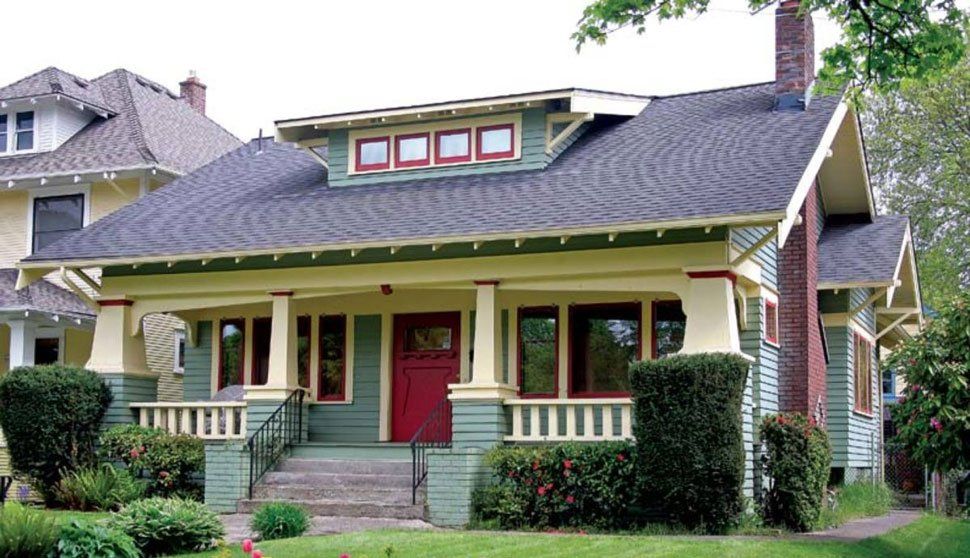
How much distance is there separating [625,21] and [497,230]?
146 inches

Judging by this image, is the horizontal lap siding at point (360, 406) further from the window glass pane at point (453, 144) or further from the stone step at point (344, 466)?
the window glass pane at point (453, 144)

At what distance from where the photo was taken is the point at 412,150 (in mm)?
19469

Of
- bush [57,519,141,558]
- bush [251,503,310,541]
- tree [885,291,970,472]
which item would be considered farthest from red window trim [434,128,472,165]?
bush [57,519,141,558]

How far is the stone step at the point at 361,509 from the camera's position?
51.4ft

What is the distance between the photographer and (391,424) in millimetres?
19344

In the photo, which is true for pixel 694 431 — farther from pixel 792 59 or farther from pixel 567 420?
pixel 792 59

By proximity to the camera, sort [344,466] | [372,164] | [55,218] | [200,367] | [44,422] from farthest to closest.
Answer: [55,218]
[200,367]
[372,164]
[44,422]
[344,466]

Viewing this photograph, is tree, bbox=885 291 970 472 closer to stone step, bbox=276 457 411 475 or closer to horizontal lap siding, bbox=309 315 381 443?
stone step, bbox=276 457 411 475

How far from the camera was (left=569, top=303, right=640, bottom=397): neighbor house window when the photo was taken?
1753 cm

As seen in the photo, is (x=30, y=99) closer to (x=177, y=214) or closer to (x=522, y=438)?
(x=177, y=214)

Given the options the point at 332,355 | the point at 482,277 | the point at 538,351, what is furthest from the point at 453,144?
the point at 332,355

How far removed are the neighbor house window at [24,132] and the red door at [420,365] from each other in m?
11.2

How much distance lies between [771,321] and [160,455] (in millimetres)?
8877

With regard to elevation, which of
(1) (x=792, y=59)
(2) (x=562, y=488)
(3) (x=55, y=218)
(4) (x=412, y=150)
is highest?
(1) (x=792, y=59)
